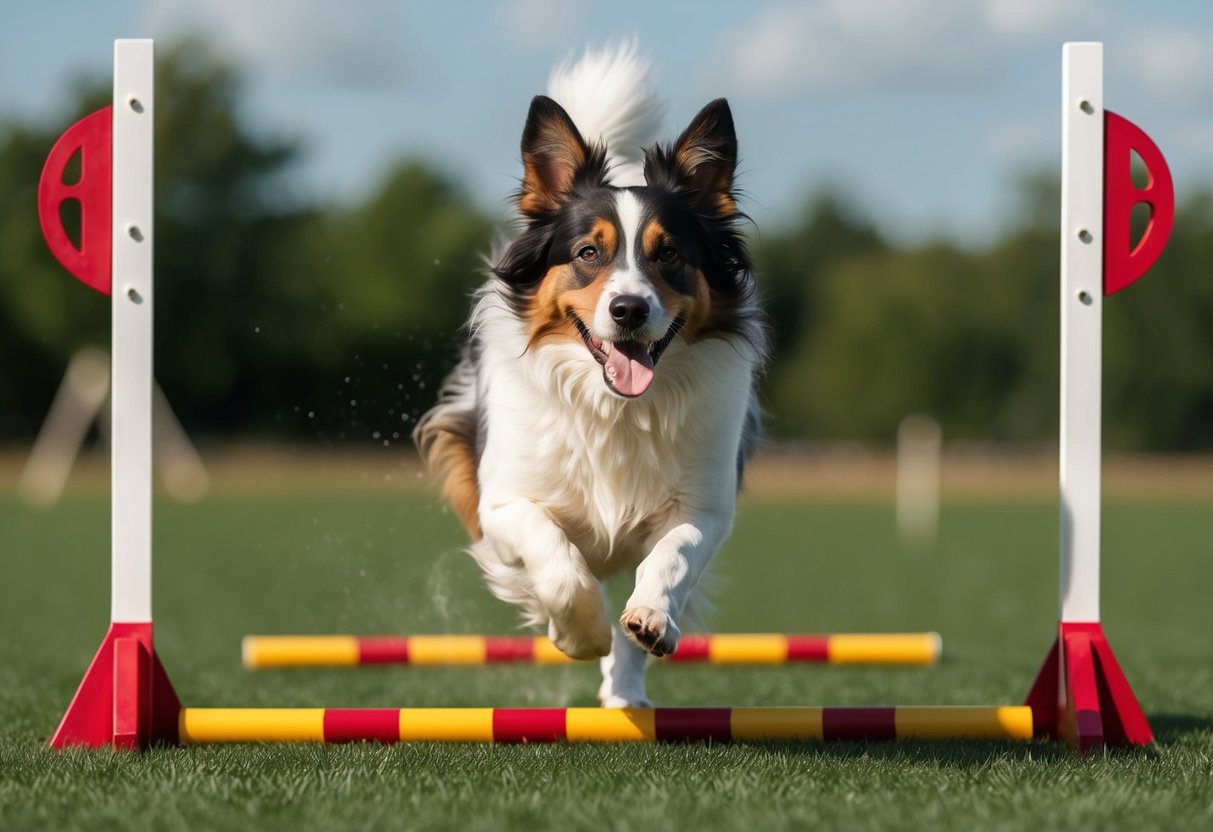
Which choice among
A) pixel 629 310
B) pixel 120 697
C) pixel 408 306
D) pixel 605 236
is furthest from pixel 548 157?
pixel 408 306

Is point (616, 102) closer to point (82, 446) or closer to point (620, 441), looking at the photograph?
point (620, 441)

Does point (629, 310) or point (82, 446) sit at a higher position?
point (629, 310)

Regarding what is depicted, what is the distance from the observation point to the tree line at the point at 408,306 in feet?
132

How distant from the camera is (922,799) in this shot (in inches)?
148

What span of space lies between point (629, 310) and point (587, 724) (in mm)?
1307

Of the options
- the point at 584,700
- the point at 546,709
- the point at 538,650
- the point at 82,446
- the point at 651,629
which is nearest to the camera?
the point at 651,629

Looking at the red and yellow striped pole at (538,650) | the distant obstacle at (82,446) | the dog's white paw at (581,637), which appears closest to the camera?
the dog's white paw at (581,637)

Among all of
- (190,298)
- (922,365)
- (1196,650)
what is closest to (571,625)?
(1196,650)

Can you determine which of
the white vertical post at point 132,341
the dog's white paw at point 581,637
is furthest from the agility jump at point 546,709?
the dog's white paw at point 581,637

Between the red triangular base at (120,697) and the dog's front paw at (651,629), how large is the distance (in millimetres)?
1551

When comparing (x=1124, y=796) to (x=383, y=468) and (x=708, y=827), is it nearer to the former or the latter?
(x=708, y=827)

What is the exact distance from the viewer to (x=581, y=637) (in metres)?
4.46

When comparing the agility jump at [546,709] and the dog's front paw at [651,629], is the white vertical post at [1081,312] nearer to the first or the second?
the agility jump at [546,709]

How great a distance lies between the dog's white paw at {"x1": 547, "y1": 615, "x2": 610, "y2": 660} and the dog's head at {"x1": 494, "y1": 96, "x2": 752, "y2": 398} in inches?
27.9
